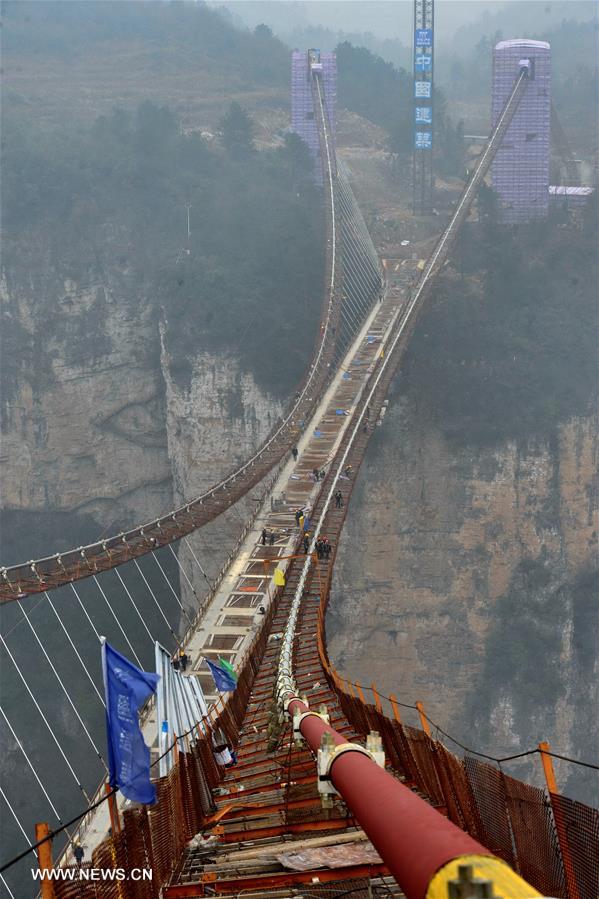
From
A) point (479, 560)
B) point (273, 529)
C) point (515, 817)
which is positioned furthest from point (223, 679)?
point (479, 560)

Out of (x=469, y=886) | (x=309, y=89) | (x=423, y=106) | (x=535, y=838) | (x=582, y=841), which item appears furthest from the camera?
(x=423, y=106)

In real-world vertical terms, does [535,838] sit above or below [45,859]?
below

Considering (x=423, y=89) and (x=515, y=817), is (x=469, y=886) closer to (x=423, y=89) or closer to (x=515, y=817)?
(x=515, y=817)

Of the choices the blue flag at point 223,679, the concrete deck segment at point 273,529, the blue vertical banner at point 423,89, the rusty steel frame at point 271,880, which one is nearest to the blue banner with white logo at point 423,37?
the blue vertical banner at point 423,89

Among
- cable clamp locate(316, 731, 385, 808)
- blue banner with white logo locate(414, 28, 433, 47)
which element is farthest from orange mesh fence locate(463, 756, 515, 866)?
blue banner with white logo locate(414, 28, 433, 47)

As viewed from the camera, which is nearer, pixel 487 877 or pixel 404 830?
pixel 487 877

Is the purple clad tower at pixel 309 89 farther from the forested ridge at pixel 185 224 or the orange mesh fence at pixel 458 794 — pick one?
the orange mesh fence at pixel 458 794

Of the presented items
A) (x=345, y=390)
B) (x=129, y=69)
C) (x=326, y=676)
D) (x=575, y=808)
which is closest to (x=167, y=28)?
(x=129, y=69)
